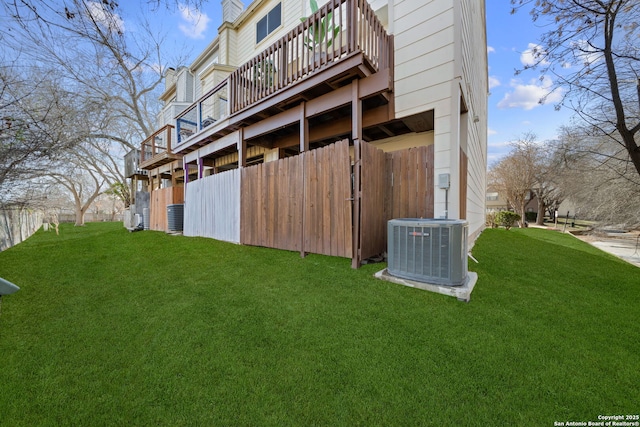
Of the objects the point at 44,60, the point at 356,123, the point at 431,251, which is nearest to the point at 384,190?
the point at 356,123

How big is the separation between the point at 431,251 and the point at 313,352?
1.80 meters

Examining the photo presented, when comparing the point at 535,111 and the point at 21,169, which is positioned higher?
the point at 535,111

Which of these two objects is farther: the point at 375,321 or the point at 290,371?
the point at 375,321

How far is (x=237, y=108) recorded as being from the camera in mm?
5754

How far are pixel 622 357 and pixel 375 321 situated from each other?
178cm

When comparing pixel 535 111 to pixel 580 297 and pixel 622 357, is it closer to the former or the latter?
pixel 580 297

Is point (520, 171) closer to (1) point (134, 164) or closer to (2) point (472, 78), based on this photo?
(2) point (472, 78)

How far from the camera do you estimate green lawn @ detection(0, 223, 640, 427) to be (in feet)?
4.42

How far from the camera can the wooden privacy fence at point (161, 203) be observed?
8.87 m

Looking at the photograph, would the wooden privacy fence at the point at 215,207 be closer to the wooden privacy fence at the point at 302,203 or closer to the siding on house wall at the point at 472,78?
the wooden privacy fence at the point at 302,203

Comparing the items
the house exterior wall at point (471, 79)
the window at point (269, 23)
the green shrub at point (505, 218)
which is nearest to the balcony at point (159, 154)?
the window at point (269, 23)

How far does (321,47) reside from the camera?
13.2 ft

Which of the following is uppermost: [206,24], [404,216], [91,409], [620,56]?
[620,56]

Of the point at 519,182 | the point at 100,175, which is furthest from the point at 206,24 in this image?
the point at 519,182
